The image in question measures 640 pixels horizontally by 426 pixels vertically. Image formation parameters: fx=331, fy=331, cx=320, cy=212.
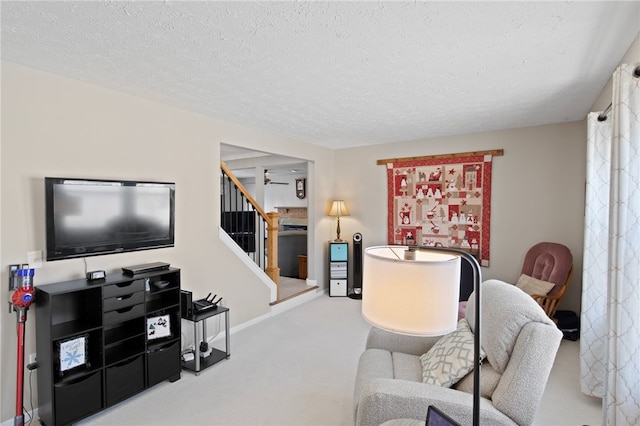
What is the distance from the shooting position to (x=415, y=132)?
4383mm

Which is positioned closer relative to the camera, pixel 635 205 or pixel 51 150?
pixel 635 205

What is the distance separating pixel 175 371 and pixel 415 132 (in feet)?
12.5

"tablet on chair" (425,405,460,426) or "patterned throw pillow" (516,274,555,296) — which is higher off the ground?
"tablet on chair" (425,405,460,426)

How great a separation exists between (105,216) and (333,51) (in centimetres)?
210

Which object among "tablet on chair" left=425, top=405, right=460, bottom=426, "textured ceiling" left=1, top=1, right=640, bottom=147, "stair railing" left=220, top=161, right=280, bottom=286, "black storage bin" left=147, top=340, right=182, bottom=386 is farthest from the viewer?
"stair railing" left=220, top=161, right=280, bottom=286

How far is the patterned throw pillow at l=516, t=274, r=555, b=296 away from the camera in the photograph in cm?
352

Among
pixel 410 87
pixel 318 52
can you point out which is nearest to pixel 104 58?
pixel 318 52

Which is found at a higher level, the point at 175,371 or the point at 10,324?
the point at 10,324

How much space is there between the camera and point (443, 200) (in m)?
4.68

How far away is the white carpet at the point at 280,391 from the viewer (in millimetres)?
2281

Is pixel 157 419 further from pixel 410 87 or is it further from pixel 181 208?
pixel 410 87

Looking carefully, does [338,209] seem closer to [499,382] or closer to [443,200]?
[443,200]

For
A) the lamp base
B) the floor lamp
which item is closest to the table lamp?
the lamp base

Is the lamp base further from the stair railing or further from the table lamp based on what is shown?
the stair railing
